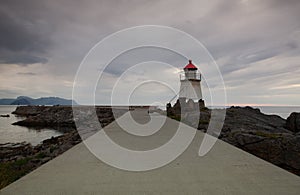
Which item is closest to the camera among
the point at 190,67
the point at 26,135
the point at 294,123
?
the point at 294,123

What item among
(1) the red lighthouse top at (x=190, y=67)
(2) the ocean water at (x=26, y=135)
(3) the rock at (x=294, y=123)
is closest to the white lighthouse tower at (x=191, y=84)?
(1) the red lighthouse top at (x=190, y=67)

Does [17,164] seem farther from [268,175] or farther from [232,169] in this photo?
[268,175]

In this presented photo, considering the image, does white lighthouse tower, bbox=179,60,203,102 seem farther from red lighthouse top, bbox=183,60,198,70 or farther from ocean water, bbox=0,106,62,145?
ocean water, bbox=0,106,62,145

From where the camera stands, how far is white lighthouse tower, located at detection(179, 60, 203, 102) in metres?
24.0

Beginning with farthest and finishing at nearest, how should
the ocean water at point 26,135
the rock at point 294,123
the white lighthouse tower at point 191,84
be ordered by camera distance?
the white lighthouse tower at point 191,84, the ocean water at point 26,135, the rock at point 294,123

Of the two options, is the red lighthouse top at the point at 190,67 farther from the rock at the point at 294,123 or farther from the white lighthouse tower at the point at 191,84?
the rock at the point at 294,123

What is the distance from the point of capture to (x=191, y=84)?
78.9ft

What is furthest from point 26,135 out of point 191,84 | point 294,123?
point 294,123

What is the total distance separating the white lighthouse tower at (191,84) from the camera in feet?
78.7

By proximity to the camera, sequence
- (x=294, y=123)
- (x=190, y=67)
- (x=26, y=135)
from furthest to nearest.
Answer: (x=190, y=67)
(x=26, y=135)
(x=294, y=123)

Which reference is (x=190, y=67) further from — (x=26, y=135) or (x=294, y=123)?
(x=26, y=135)

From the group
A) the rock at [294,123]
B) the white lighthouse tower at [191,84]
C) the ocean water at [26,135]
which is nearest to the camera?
the rock at [294,123]

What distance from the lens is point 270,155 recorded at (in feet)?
17.1

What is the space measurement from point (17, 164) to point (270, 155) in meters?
6.30
